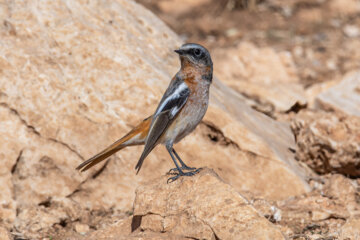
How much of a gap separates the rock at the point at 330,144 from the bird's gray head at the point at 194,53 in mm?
2270

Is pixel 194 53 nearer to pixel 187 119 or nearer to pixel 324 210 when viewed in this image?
pixel 187 119

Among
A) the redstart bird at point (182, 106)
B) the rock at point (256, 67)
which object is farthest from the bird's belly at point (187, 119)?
the rock at point (256, 67)

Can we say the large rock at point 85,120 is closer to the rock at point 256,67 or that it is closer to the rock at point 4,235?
the rock at point 4,235

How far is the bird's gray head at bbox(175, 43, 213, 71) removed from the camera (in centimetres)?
551

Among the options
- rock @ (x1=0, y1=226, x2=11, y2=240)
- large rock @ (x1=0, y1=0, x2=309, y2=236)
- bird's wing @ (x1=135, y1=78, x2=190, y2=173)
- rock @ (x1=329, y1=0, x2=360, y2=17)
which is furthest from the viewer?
rock @ (x1=329, y1=0, x2=360, y2=17)

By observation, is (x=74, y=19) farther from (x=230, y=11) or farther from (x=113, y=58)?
(x=230, y=11)

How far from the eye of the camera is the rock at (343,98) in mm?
8750

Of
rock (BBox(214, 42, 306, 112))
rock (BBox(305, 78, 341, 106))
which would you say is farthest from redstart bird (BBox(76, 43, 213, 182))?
rock (BBox(305, 78, 341, 106))

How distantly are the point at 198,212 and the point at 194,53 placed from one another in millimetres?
1814

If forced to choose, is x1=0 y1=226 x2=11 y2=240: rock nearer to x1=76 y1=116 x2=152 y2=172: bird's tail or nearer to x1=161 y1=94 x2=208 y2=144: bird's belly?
x1=76 y1=116 x2=152 y2=172: bird's tail

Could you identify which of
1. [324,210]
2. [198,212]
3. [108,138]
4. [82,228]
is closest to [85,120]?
[108,138]

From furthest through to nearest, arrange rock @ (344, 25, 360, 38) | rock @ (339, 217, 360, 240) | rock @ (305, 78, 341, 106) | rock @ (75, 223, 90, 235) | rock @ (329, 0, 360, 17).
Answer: rock @ (329, 0, 360, 17) → rock @ (344, 25, 360, 38) → rock @ (305, 78, 341, 106) → rock @ (75, 223, 90, 235) → rock @ (339, 217, 360, 240)

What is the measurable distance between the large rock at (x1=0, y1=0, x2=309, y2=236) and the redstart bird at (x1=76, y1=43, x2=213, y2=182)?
102 cm

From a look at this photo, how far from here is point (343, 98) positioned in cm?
916
